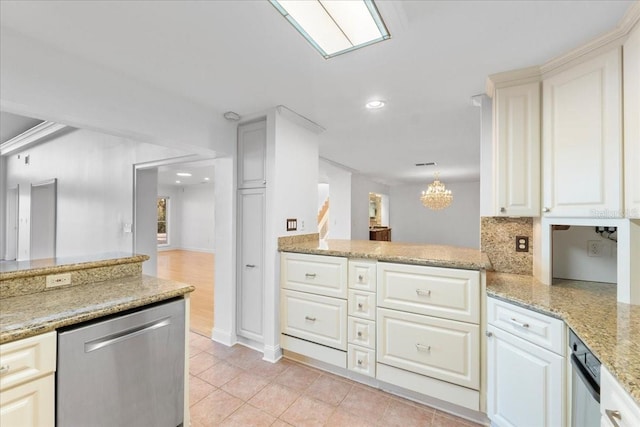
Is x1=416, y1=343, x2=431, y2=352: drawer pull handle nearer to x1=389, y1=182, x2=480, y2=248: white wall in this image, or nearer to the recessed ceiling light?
the recessed ceiling light

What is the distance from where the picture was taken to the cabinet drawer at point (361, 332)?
2.15 metres

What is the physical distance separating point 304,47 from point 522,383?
2.20 meters

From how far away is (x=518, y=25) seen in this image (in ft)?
4.65

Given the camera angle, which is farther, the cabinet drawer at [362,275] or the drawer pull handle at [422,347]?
the cabinet drawer at [362,275]

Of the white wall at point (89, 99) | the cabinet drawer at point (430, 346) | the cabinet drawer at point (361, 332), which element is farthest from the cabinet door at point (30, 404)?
the cabinet drawer at point (430, 346)

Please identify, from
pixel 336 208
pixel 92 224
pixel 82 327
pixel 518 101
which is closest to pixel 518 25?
pixel 518 101

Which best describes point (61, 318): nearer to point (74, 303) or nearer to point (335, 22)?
point (74, 303)

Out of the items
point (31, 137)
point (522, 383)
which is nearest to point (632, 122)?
point (522, 383)

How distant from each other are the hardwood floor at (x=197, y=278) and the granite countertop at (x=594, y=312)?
2.90 meters

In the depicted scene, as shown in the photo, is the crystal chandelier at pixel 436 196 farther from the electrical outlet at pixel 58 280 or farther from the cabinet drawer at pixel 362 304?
the electrical outlet at pixel 58 280

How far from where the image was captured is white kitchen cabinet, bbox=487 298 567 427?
1324 millimetres

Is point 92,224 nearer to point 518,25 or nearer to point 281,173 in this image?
point 281,173

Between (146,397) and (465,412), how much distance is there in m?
1.96

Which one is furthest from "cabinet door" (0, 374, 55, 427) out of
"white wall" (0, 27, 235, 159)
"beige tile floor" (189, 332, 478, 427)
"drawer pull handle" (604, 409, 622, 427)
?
"drawer pull handle" (604, 409, 622, 427)
